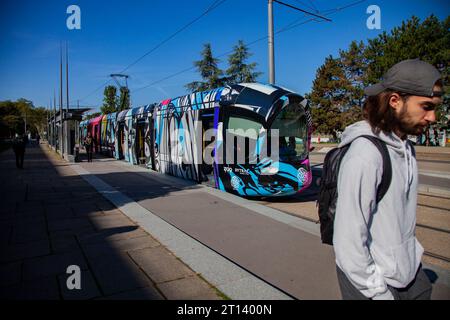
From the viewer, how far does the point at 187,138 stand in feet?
32.1

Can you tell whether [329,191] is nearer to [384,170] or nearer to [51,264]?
[384,170]

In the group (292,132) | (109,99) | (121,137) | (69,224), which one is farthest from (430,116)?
(109,99)

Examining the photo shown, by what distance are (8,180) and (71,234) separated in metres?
8.09

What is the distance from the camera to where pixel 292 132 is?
24.4 feet

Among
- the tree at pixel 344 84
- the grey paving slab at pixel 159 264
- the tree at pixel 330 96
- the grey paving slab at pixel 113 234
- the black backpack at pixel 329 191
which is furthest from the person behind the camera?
the tree at pixel 330 96

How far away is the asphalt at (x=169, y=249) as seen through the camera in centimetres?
322

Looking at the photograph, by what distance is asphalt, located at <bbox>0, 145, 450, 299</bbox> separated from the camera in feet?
10.6

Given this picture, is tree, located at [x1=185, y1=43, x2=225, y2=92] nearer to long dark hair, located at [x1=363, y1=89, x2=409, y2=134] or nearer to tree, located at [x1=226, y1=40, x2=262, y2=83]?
tree, located at [x1=226, y1=40, x2=262, y2=83]

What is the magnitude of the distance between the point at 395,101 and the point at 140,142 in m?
15.0

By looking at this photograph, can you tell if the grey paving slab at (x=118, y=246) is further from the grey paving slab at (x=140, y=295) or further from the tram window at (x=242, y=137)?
the tram window at (x=242, y=137)

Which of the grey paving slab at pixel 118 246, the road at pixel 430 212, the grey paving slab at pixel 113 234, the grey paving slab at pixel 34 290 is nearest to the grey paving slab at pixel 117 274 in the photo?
the grey paving slab at pixel 118 246

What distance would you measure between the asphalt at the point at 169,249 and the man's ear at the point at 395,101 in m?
2.14

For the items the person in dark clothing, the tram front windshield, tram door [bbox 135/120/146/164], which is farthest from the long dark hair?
the person in dark clothing
